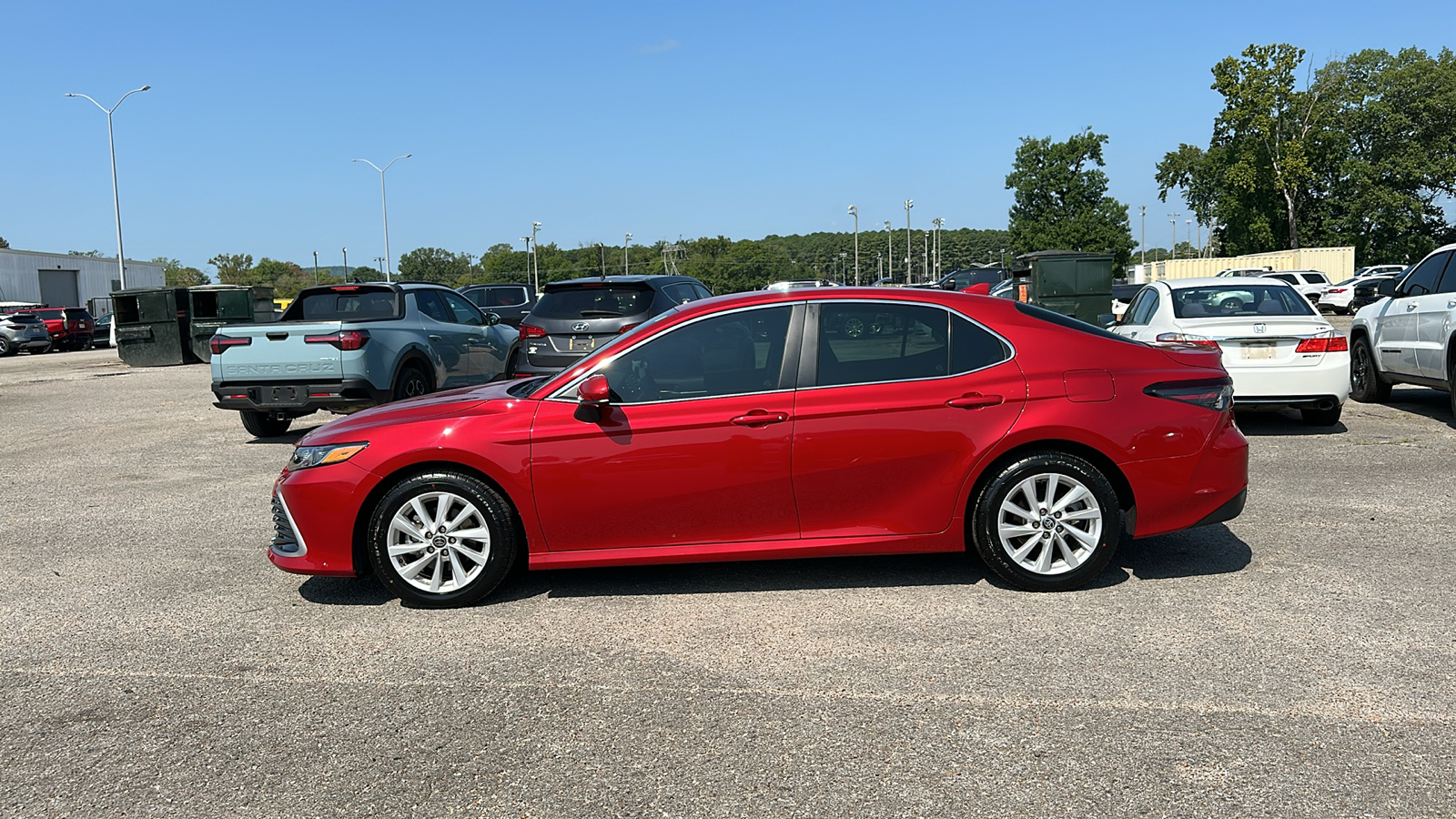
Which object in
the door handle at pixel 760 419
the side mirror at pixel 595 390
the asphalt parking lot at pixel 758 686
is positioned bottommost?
the asphalt parking lot at pixel 758 686

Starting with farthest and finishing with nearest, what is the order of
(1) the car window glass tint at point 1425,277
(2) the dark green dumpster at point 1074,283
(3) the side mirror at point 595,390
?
Result: (2) the dark green dumpster at point 1074,283 → (1) the car window glass tint at point 1425,277 → (3) the side mirror at point 595,390

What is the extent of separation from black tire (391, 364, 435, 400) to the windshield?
25.8 ft

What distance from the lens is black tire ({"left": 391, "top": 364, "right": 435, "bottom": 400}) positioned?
11254mm

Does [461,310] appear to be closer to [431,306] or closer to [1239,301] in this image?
[431,306]

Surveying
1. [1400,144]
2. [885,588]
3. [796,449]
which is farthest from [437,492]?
[1400,144]

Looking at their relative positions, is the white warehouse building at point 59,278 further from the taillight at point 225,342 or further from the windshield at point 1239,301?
the windshield at point 1239,301

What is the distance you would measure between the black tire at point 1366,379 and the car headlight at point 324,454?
1131 cm

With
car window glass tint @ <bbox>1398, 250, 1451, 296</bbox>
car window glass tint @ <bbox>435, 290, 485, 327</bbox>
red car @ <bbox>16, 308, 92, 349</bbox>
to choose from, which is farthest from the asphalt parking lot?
red car @ <bbox>16, 308, 92, 349</bbox>

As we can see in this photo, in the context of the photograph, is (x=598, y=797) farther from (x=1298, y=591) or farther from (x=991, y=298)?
(x=1298, y=591)

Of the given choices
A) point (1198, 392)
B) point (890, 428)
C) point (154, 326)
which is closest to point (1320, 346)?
point (1198, 392)

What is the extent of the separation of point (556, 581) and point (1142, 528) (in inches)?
120

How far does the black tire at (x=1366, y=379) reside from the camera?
12.5 meters

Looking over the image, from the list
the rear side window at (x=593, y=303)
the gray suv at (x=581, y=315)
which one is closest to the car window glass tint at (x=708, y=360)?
the gray suv at (x=581, y=315)

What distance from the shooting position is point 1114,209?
92750 mm
